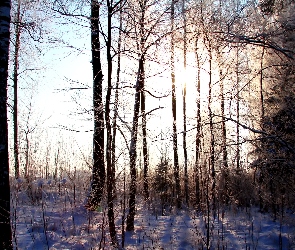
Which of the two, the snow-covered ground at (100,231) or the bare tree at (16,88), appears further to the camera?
the bare tree at (16,88)

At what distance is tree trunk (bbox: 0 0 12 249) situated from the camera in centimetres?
462

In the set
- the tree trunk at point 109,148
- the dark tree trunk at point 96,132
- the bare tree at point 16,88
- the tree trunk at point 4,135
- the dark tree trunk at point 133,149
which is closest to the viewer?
the tree trunk at point 4,135

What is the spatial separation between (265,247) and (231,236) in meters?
0.79

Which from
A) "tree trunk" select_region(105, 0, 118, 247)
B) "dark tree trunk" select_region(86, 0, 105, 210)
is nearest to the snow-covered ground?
"tree trunk" select_region(105, 0, 118, 247)

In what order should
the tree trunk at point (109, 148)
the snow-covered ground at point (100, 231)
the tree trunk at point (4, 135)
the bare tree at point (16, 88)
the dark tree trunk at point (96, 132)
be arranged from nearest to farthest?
the tree trunk at point (4, 135)
the tree trunk at point (109, 148)
the snow-covered ground at point (100, 231)
the dark tree trunk at point (96, 132)
the bare tree at point (16, 88)

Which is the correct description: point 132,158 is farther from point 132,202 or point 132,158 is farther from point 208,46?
point 208,46

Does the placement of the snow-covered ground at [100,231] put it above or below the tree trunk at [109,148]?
below

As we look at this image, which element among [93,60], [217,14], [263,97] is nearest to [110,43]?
[93,60]

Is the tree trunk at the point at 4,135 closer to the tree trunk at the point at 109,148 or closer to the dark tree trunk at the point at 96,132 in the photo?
the tree trunk at the point at 109,148

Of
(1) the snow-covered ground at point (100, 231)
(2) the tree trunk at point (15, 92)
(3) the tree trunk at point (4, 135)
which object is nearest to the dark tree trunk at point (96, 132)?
(1) the snow-covered ground at point (100, 231)

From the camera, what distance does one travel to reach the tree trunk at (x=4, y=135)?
4.62 metres

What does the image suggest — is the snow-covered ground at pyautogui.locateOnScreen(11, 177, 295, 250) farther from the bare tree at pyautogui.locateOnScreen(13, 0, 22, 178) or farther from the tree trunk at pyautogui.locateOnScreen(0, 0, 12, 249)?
the bare tree at pyautogui.locateOnScreen(13, 0, 22, 178)

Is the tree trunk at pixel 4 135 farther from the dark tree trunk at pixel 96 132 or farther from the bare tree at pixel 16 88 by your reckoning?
the bare tree at pixel 16 88

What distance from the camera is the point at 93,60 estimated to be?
8398mm
